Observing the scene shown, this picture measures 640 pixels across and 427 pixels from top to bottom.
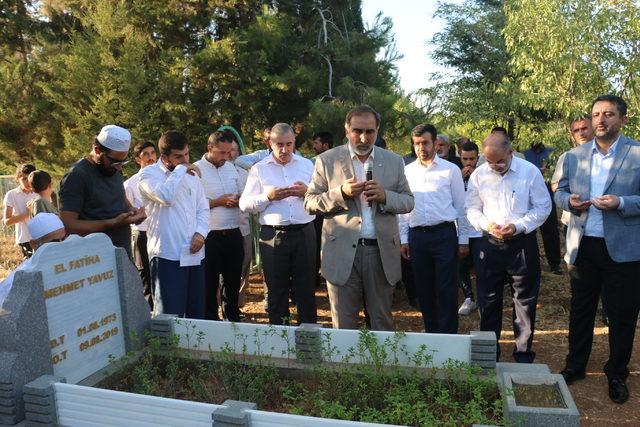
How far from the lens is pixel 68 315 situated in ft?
9.70

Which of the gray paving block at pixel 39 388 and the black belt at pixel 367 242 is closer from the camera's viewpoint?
the gray paving block at pixel 39 388

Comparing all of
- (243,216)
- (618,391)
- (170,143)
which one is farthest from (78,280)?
(618,391)

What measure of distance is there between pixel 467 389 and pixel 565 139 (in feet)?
19.3

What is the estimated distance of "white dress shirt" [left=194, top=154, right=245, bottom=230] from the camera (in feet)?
16.0

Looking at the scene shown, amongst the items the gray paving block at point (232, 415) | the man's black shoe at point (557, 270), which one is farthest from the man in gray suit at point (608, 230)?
the man's black shoe at point (557, 270)

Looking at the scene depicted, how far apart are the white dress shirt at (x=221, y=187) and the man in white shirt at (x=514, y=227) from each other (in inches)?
87.1

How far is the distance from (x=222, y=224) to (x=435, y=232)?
1947 millimetres

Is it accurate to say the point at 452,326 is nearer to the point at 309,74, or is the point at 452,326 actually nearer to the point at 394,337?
the point at 394,337

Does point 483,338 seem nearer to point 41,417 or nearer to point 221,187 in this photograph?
point 41,417

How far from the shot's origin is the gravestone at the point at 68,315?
8.47ft

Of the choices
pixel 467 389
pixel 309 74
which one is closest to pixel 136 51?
pixel 309 74

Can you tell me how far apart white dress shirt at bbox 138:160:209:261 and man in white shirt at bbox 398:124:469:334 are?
180cm

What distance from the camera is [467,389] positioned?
A: 2.77 metres

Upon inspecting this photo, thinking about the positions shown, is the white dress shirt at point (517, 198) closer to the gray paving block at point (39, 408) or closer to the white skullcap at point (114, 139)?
the white skullcap at point (114, 139)
